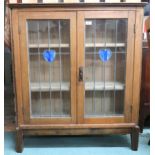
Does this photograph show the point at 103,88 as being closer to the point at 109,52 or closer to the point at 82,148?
the point at 109,52

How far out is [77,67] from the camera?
5.93 ft

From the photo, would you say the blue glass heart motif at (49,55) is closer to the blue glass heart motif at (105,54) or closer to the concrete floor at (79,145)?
the blue glass heart motif at (105,54)

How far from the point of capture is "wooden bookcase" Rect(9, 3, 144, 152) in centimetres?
174

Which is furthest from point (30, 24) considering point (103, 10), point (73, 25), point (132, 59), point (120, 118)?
point (120, 118)

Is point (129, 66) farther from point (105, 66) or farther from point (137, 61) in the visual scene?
point (105, 66)

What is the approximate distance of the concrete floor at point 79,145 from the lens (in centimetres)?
190

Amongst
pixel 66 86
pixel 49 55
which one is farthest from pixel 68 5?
pixel 66 86

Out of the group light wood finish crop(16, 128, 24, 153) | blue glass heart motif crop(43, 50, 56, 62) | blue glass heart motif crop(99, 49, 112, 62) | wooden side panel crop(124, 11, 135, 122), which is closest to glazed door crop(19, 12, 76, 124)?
blue glass heart motif crop(43, 50, 56, 62)

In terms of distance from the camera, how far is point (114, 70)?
193 cm

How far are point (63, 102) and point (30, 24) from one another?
2.35ft

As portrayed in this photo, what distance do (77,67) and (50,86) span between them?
30 centimetres

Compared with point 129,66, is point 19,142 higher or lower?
lower
